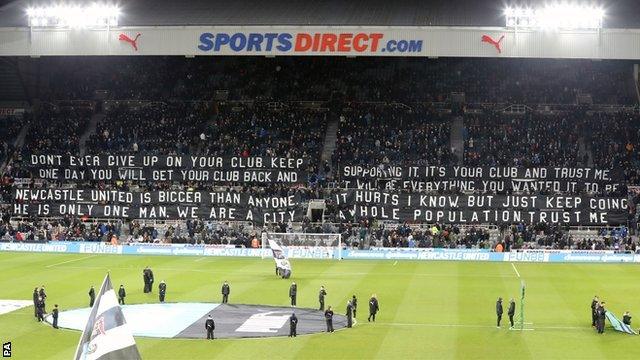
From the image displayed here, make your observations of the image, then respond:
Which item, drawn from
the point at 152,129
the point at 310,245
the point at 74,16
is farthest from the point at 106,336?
the point at 152,129

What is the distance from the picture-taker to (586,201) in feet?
214

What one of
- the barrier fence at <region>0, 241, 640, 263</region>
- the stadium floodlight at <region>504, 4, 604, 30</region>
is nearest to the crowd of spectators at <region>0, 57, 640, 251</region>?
the barrier fence at <region>0, 241, 640, 263</region>

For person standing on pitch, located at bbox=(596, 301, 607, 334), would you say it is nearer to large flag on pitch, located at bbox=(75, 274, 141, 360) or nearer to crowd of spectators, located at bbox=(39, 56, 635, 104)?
large flag on pitch, located at bbox=(75, 274, 141, 360)

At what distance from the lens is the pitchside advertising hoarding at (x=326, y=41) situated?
6525 centimetres

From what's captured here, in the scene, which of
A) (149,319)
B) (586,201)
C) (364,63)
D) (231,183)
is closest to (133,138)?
(231,183)

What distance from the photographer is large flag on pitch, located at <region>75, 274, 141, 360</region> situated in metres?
10.9

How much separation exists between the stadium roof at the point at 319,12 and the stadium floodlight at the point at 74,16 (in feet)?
3.17

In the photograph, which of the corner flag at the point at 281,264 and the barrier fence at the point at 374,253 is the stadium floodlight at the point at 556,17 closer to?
the barrier fence at the point at 374,253

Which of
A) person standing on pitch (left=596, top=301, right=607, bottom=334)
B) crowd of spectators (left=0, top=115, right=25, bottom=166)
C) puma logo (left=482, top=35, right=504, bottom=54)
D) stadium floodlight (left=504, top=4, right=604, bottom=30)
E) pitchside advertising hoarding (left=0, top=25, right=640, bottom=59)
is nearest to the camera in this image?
person standing on pitch (left=596, top=301, right=607, bottom=334)

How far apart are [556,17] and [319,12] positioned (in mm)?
17271

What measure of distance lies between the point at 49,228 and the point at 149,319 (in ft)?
108

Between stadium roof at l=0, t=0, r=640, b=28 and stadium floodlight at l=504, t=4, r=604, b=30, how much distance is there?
50.3 inches

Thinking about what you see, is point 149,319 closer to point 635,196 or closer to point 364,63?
point 635,196

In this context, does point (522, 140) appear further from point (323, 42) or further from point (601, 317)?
point (601, 317)
